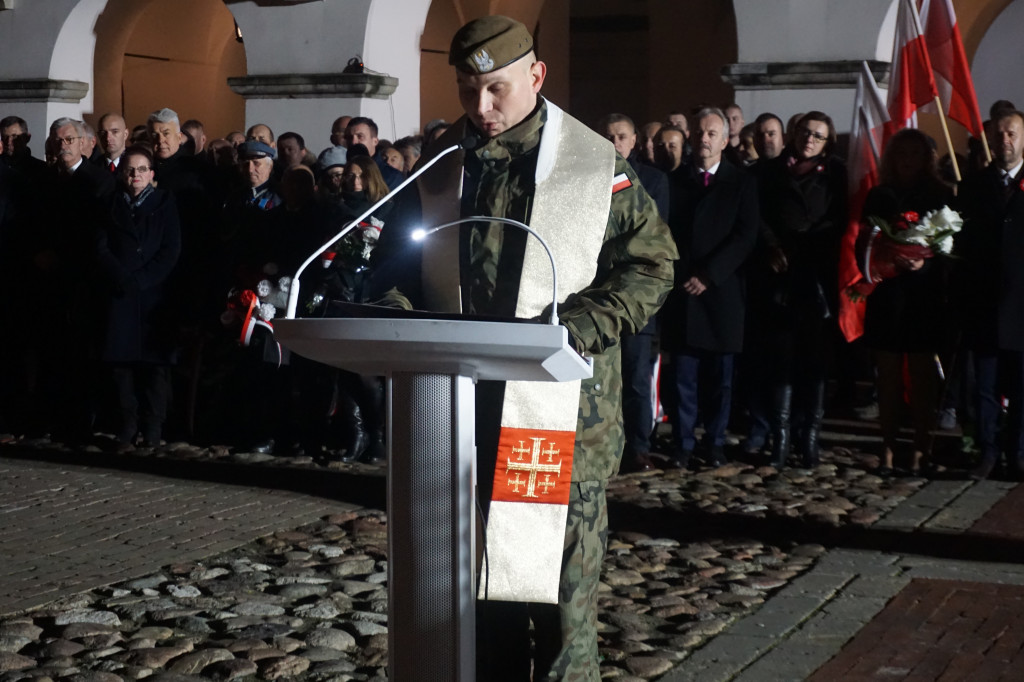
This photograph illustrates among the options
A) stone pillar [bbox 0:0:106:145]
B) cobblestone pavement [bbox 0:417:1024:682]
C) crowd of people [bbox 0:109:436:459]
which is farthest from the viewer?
stone pillar [bbox 0:0:106:145]

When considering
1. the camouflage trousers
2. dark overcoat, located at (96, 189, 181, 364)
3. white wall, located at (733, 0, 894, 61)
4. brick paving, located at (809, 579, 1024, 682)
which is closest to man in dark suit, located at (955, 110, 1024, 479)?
brick paving, located at (809, 579, 1024, 682)

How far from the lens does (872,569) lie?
623 centimetres

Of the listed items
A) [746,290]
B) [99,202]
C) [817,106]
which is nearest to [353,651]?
[746,290]

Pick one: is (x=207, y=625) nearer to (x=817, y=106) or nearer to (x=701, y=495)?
(x=701, y=495)

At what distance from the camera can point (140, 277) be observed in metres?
9.22

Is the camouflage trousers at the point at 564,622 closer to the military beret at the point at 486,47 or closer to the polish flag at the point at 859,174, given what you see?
the military beret at the point at 486,47

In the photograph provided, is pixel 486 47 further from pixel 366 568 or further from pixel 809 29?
pixel 809 29

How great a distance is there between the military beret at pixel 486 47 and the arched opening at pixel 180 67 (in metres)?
14.6

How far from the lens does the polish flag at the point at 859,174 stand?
28.3ft

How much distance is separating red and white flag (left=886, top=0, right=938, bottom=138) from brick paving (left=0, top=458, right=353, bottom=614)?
14.5ft

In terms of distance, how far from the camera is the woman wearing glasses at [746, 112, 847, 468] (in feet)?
28.7

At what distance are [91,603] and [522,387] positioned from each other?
274 cm

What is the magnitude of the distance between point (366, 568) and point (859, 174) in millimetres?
4234

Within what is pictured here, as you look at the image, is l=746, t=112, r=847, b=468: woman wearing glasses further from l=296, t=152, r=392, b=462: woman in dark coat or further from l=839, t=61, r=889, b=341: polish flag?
l=296, t=152, r=392, b=462: woman in dark coat
